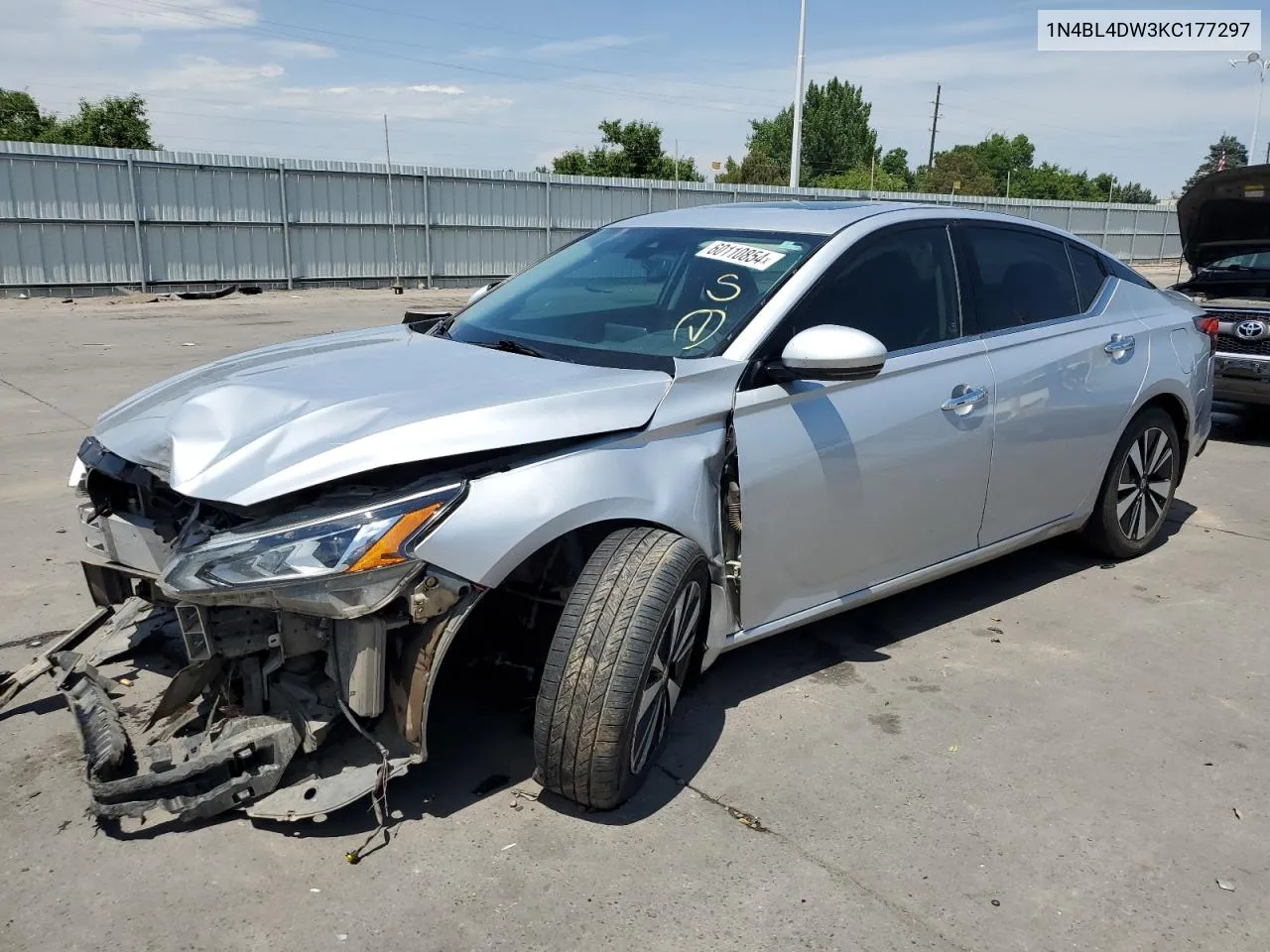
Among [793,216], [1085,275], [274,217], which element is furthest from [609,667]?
[274,217]

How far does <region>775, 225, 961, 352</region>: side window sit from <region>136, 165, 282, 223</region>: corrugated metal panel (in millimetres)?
19918

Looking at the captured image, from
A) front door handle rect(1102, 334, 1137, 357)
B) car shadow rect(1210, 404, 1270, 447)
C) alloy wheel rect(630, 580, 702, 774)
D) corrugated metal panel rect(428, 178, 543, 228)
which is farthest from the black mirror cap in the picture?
corrugated metal panel rect(428, 178, 543, 228)

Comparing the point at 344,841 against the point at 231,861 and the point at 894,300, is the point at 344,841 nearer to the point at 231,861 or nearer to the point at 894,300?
the point at 231,861

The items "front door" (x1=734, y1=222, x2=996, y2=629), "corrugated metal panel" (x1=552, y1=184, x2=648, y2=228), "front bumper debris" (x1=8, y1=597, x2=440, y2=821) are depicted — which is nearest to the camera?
"front bumper debris" (x1=8, y1=597, x2=440, y2=821)

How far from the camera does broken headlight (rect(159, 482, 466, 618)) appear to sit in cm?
253

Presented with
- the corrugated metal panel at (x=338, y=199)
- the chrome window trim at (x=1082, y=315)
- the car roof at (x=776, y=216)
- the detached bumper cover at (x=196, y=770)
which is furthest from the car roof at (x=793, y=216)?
the corrugated metal panel at (x=338, y=199)

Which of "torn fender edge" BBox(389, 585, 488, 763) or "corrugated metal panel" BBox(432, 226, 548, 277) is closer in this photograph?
"torn fender edge" BBox(389, 585, 488, 763)

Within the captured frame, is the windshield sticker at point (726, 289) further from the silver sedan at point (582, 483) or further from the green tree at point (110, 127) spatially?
the green tree at point (110, 127)

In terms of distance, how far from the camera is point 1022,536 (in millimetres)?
4445

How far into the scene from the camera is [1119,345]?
15.5ft

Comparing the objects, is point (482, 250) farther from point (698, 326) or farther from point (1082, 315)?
point (698, 326)

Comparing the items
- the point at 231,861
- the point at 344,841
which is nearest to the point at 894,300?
the point at 344,841

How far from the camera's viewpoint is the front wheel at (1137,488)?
492 centimetres

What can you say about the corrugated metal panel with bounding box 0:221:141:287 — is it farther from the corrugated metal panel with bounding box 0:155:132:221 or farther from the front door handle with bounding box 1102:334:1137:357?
the front door handle with bounding box 1102:334:1137:357
